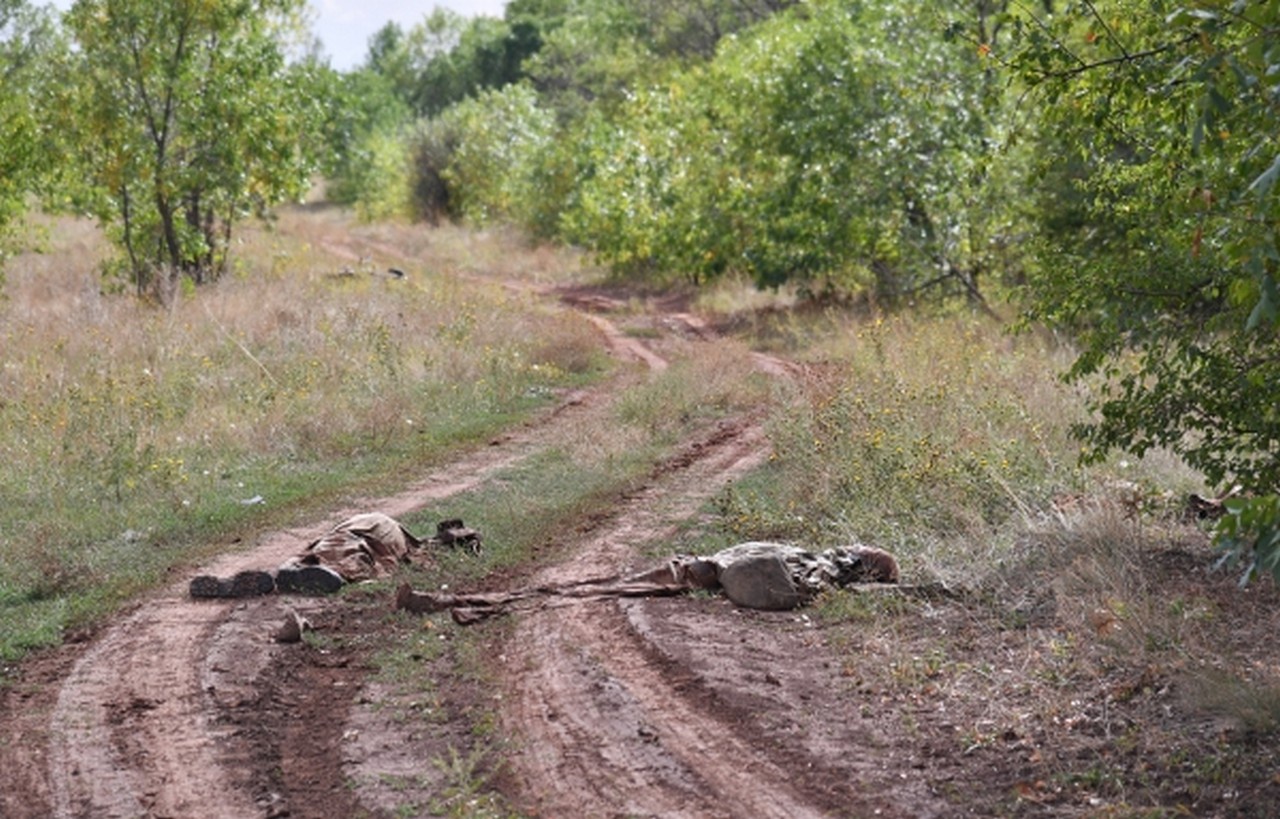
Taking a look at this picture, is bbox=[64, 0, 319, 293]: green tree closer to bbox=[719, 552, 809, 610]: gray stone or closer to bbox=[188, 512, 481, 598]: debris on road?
bbox=[188, 512, 481, 598]: debris on road

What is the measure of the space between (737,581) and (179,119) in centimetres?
1536

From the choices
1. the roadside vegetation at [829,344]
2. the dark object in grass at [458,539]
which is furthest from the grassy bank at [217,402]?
the dark object in grass at [458,539]

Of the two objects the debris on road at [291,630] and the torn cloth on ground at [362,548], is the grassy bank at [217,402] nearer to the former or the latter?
the torn cloth on ground at [362,548]

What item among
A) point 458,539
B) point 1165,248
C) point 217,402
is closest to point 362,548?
point 458,539

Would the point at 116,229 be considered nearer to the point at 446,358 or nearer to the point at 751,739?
A: the point at 446,358

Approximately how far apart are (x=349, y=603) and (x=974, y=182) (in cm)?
1293

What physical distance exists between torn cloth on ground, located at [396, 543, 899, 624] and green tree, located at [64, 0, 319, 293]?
1338 centimetres

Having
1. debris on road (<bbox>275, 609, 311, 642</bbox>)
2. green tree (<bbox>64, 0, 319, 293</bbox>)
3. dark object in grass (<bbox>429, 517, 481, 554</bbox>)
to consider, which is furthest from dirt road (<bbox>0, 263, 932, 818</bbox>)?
green tree (<bbox>64, 0, 319, 293</bbox>)

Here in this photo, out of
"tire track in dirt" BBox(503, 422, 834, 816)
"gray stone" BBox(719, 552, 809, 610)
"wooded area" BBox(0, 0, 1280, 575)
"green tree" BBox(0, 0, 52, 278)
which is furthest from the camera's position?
"green tree" BBox(0, 0, 52, 278)

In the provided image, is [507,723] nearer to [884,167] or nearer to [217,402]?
[217,402]

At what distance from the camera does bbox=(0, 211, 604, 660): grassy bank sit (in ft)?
32.3

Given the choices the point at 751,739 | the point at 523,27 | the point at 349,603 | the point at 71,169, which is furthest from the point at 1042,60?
the point at 523,27

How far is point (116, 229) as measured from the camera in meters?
22.0

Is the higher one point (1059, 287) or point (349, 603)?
point (1059, 287)
